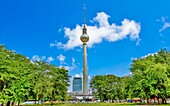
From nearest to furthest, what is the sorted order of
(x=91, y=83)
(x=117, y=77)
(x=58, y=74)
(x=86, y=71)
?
(x=58, y=74) → (x=117, y=77) → (x=91, y=83) → (x=86, y=71)

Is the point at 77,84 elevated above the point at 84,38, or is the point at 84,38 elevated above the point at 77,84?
the point at 84,38

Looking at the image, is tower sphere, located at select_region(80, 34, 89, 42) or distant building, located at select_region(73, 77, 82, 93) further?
distant building, located at select_region(73, 77, 82, 93)

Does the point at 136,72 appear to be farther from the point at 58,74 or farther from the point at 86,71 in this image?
the point at 86,71

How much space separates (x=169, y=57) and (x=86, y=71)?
4663 centimetres

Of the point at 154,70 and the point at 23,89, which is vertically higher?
the point at 154,70

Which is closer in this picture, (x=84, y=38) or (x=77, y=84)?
(x=84, y=38)

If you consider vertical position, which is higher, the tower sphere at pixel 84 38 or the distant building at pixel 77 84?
the tower sphere at pixel 84 38

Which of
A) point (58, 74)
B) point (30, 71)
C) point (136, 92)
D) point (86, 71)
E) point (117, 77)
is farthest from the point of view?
point (86, 71)

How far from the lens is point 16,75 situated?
42.1m

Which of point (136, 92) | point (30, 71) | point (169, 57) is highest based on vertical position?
point (169, 57)

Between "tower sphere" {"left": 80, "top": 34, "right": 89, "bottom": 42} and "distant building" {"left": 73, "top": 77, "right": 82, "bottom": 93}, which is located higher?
"tower sphere" {"left": 80, "top": 34, "right": 89, "bottom": 42}

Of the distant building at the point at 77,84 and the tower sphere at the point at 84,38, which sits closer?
the tower sphere at the point at 84,38

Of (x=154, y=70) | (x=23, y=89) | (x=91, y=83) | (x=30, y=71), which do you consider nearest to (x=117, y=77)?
(x=91, y=83)

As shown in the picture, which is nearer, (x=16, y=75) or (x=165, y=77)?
(x=16, y=75)
